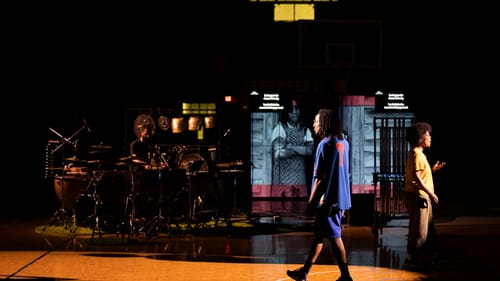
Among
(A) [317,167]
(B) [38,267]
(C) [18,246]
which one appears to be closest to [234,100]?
(C) [18,246]

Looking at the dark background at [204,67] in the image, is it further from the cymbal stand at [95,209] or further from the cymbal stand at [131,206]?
the cymbal stand at [131,206]

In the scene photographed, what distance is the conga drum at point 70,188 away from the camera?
47.2ft

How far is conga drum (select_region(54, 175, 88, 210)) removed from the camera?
47.2ft

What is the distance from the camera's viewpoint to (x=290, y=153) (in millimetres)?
20062

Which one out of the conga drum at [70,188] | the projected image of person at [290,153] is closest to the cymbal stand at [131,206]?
the conga drum at [70,188]

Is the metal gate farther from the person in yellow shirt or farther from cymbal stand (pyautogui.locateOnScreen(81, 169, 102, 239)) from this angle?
cymbal stand (pyautogui.locateOnScreen(81, 169, 102, 239))

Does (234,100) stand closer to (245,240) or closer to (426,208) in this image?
(245,240)

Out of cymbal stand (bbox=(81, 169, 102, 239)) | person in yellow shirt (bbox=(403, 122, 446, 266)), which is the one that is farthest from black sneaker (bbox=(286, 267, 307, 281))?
cymbal stand (bbox=(81, 169, 102, 239))

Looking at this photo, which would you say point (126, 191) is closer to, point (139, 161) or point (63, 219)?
point (139, 161)

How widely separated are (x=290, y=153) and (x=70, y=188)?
6997mm

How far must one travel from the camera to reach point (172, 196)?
13461 mm

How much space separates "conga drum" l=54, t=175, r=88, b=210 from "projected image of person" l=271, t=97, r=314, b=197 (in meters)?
6.64

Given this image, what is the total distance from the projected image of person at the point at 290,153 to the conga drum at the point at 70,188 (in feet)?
21.8

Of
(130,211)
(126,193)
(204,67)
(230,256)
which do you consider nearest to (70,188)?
(130,211)
